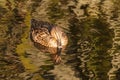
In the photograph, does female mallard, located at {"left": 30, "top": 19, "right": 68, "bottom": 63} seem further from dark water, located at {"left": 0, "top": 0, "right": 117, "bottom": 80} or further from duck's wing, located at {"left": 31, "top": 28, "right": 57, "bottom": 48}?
dark water, located at {"left": 0, "top": 0, "right": 117, "bottom": 80}

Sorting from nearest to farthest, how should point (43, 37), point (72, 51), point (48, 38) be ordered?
1. point (72, 51)
2. point (48, 38)
3. point (43, 37)

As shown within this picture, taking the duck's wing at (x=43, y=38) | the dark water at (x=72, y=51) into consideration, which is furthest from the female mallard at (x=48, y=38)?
the dark water at (x=72, y=51)

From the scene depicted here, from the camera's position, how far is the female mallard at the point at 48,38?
12.2m

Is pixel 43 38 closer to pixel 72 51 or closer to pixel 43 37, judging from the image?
pixel 43 37

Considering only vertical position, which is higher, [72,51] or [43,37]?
[43,37]

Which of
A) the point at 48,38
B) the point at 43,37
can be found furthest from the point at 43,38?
the point at 48,38

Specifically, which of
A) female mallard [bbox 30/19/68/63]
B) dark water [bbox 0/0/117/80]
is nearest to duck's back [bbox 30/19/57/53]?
female mallard [bbox 30/19/68/63]

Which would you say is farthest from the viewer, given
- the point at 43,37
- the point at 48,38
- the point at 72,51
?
the point at 43,37

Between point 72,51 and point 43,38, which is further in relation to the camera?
point 43,38

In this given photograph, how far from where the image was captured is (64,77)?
10.1 m

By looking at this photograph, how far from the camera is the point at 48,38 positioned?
1256 centimetres

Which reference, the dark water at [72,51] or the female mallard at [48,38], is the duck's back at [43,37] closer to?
the female mallard at [48,38]

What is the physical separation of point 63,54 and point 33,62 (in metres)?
1.04

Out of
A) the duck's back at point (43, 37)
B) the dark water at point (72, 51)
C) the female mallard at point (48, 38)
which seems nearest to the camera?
the dark water at point (72, 51)
